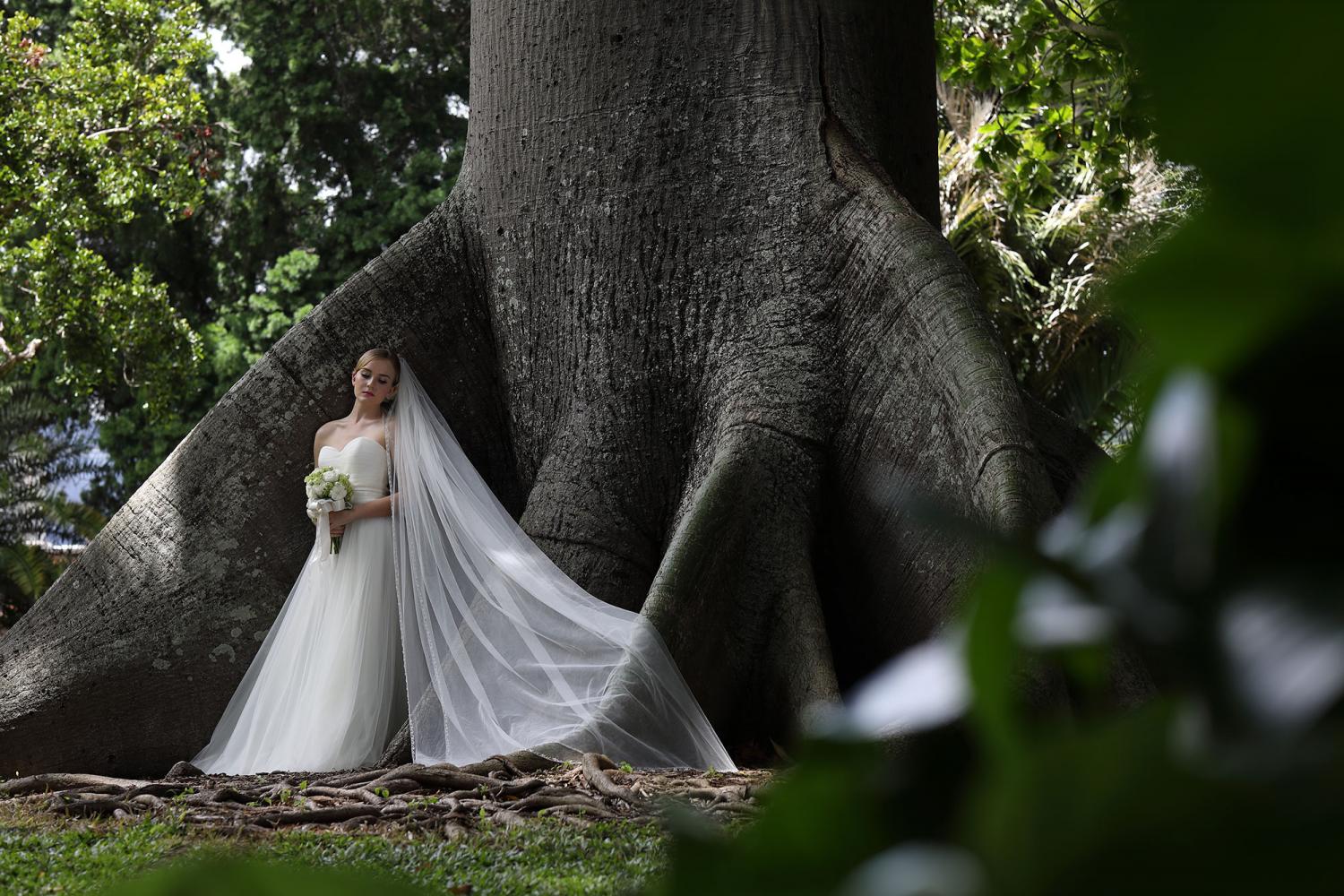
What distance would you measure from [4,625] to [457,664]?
1156 cm

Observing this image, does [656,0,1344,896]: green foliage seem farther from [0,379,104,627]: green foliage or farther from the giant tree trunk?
[0,379,104,627]: green foliage

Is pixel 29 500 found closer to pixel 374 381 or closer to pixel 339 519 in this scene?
pixel 339 519

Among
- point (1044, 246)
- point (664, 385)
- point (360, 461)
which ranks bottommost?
point (360, 461)

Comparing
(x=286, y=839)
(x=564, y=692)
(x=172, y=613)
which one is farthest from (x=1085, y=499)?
(x=172, y=613)

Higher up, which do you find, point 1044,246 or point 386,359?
point 1044,246

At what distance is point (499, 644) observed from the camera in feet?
17.8

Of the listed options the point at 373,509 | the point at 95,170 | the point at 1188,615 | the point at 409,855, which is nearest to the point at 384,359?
the point at 373,509

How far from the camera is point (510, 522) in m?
5.85

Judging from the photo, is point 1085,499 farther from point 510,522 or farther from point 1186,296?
point 510,522

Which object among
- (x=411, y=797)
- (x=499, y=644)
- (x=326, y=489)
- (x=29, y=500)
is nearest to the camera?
(x=411, y=797)

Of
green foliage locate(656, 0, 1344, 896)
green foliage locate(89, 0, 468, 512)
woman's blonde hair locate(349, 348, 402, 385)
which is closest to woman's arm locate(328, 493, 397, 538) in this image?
woman's blonde hair locate(349, 348, 402, 385)

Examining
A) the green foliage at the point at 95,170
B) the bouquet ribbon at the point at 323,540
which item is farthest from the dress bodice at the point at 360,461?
the green foliage at the point at 95,170

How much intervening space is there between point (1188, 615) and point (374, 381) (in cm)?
593

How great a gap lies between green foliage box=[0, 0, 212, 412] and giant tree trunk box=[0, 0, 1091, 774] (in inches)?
254
